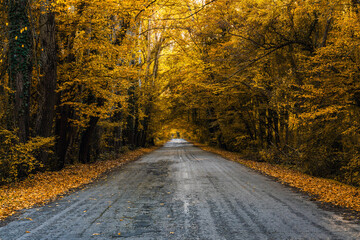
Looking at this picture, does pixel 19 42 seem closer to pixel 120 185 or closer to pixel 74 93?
pixel 74 93

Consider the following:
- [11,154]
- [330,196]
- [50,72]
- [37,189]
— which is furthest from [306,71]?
[11,154]

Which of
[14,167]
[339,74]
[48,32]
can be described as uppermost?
[48,32]

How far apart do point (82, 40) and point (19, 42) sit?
2.72 metres

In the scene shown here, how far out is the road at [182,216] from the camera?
4359mm

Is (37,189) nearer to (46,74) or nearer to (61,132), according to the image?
(46,74)

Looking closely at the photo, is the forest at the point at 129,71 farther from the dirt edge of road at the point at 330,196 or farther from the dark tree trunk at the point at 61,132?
the dirt edge of road at the point at 330,196

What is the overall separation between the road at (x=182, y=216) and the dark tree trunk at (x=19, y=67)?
3678 millimetres

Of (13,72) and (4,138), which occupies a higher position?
(13,72)

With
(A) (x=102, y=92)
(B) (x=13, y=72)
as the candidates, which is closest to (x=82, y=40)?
(A) (x=102, y=92)

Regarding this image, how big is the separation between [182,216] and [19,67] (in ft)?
26.8

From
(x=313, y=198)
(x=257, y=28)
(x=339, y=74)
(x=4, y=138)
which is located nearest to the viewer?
(x=313, y=198)

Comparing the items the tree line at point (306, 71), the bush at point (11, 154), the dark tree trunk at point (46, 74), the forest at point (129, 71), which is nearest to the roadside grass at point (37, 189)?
the bush at point (11, 154)

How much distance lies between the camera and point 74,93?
40.7 feet

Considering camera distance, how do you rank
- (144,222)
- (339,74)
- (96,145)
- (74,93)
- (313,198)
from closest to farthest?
(144,222), (313,198), (339,74), (74,93), (96,145)
